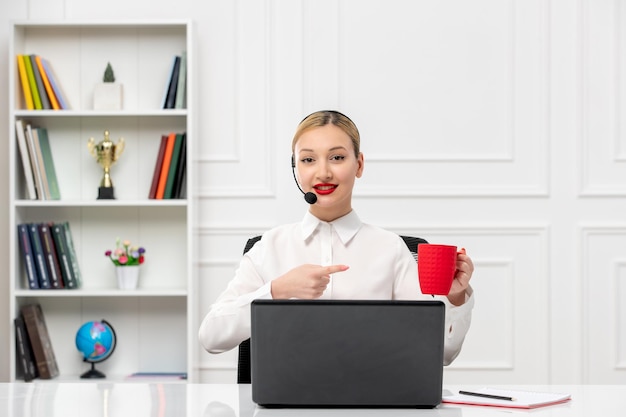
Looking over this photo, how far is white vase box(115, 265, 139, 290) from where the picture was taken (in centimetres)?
341

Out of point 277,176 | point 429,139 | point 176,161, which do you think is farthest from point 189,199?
point 429,139

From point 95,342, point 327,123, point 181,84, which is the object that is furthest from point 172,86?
point 327,123

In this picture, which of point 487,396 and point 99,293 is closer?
point 487,396

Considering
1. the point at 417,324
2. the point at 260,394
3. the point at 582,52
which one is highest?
the point at 582,52

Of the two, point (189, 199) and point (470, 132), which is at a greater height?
point (470, 132)

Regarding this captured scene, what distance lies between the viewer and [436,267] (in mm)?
1410

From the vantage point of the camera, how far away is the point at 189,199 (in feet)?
11.0

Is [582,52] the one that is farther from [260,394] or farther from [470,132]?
[260,394]

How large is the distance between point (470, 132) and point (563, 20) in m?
0.61

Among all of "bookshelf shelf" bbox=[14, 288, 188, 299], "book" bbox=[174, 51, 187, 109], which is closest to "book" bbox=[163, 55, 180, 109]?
"book" bbox=[174, 51, 187, 109]

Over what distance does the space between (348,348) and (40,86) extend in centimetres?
258

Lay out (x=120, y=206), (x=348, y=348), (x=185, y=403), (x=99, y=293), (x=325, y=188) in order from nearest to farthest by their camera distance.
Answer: (x=348, y=348) < (x=185, y=403) < (x=325, y=188) < (x=99, y=293) < (x=120, y=206)

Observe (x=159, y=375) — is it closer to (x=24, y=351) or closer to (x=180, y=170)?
(x=24, y=351)

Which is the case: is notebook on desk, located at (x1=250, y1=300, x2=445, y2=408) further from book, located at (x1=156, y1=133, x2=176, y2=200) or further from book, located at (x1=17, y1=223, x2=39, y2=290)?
book, located at (x1=17, y1=223, x2=39, y2=290)
